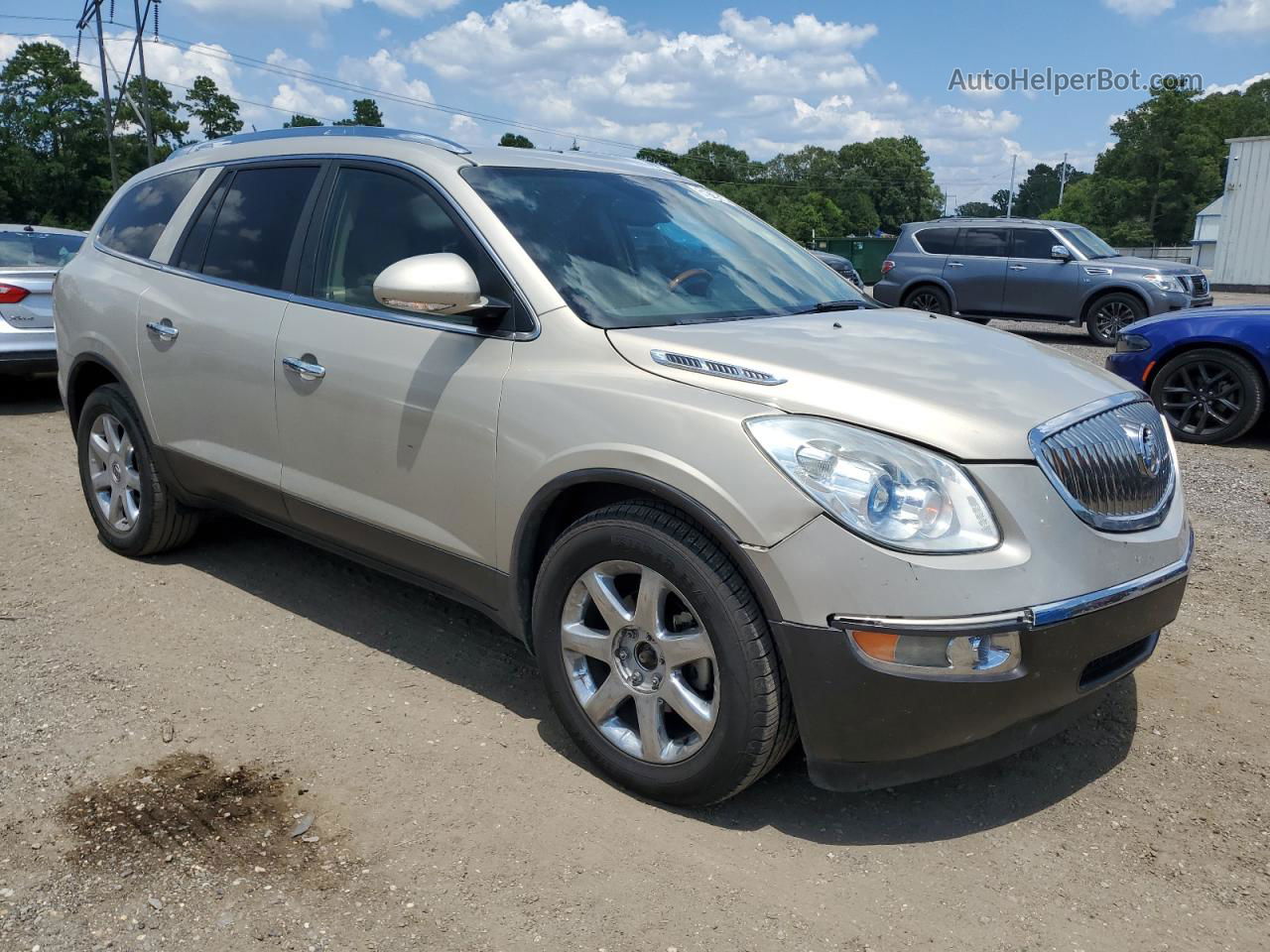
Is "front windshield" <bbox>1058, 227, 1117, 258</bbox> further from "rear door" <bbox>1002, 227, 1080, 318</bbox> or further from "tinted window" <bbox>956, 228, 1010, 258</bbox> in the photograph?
"tinted window" <bbox>956, 228, 1010, 258</bbox>

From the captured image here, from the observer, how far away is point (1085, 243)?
15797 mm

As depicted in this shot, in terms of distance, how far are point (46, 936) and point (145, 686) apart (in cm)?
140

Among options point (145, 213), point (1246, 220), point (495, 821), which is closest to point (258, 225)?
point (145, 213)

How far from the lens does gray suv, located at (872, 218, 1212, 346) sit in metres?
15.0

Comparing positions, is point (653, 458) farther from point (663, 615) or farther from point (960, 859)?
point (960, 859)

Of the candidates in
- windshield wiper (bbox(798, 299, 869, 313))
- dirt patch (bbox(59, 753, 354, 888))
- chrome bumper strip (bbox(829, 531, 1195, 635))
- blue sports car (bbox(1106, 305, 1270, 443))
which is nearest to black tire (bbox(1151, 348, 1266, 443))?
blue sports car (bbox(1106, 305, 1270, 443))

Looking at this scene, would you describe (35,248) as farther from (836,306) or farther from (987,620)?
(987,620)

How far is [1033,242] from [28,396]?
13.5 metres

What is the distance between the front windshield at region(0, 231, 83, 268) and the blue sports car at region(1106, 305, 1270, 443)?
9.01 metres

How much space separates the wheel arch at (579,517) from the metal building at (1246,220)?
34.3 meters

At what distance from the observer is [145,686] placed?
3697 millimetres

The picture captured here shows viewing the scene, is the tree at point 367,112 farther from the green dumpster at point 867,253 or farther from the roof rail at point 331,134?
the roof rail at point 331,134

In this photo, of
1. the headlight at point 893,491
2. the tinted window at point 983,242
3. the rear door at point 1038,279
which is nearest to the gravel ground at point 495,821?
the headlight at point 893,491

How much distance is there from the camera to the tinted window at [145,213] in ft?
15.3
